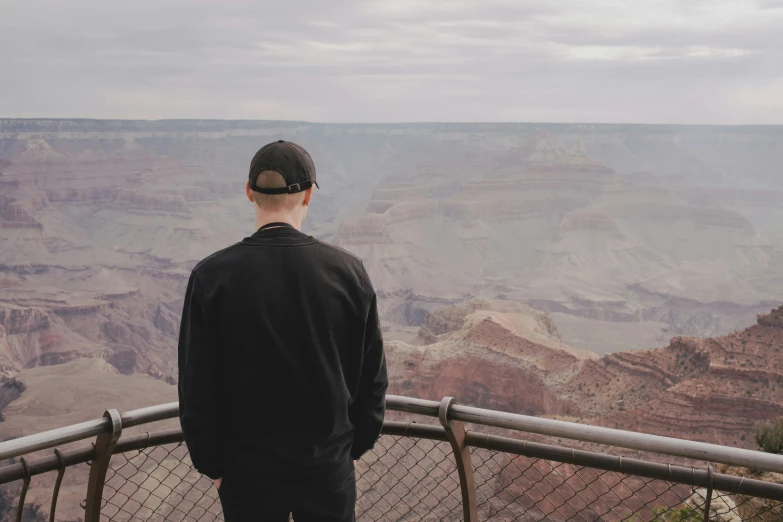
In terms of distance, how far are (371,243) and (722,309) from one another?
4781 cm

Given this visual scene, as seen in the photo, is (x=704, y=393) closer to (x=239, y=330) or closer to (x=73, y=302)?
(x=239, y=330)

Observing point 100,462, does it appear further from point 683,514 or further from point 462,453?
point 683,514

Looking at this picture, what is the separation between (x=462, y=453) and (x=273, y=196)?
1.57 meters

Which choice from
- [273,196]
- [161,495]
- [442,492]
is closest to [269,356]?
[273,196]

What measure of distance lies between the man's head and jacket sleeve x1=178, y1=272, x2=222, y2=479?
0.40 metres

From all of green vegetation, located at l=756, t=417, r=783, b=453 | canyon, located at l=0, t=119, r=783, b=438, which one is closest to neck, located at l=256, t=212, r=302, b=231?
green vegetation, located at l=756, t=417, r=783, b=453

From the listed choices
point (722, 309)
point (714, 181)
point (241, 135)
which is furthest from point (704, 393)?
point (714, 181)

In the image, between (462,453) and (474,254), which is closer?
(462,453)

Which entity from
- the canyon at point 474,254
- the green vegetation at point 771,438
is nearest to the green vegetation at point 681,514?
the green vegetation at point 771,438

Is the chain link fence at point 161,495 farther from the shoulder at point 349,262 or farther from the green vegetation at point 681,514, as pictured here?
the shoulder at point 349,262

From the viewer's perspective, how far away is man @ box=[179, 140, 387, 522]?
8.35ft

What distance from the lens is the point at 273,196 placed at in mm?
2697

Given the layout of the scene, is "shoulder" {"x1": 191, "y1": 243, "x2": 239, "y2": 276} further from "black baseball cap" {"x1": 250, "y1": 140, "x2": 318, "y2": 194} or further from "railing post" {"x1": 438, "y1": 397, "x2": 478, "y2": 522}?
"railing post" {"x1": 438, "y1": 397, "x2": 478, "y2": 522}

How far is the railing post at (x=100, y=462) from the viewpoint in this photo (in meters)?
3.13
